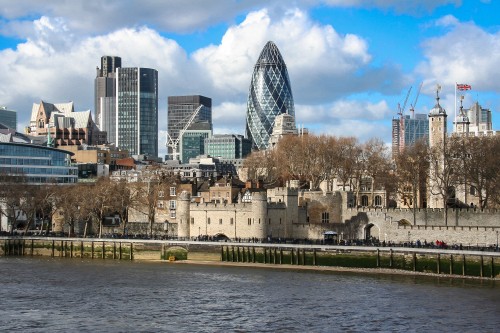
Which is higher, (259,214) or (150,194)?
(150,194)

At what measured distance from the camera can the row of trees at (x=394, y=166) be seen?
114 m

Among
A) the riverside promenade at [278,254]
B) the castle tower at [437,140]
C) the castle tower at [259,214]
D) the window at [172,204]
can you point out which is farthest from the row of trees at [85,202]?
the castle tower at [437,140]

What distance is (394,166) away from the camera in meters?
141

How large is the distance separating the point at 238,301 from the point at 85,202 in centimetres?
5821

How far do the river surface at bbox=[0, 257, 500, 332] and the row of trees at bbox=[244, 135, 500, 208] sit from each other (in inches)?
1275

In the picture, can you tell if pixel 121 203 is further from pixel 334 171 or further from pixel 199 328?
pixel 199 328

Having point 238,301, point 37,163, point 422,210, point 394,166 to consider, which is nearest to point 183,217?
point 422,210

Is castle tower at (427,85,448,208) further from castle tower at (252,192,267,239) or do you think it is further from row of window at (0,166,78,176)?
row of window at (0,166,78,176)

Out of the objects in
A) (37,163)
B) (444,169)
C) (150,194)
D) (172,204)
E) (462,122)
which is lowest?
(172,204)

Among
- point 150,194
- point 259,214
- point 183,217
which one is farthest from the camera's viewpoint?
point 150,194

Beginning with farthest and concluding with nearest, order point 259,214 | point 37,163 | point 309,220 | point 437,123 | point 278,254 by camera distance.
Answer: point 37,163 < point 437,123 < point 309,220 < point 259,214 < point 278,254

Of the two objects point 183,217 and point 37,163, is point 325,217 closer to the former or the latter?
point 183,217

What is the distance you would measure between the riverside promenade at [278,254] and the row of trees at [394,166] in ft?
66.4

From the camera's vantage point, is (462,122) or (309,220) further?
(462,122)
